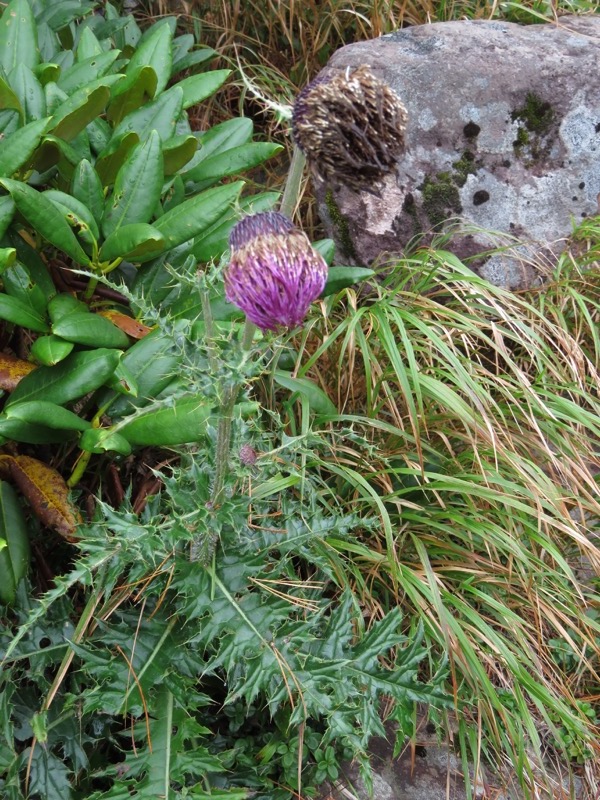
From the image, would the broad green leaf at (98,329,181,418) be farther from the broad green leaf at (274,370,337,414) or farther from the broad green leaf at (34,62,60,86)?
the broad green leaf at (34,62,60,86)

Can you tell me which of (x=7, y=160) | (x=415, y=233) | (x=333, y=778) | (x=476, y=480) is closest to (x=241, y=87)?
(x=415, y=233)

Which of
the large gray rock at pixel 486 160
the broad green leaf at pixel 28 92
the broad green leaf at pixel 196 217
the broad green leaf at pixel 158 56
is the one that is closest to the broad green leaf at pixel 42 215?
the broad green leaf at pixel 196 217

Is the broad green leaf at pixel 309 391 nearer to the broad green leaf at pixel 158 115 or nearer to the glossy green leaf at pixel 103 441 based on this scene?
the glossy green leaf at pixel 103 441

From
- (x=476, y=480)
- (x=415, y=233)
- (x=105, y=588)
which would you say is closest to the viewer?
(x=105, y=588)

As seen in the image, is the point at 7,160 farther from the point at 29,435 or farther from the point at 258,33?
the point at 258,33

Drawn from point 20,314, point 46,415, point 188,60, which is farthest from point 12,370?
point 188,60
